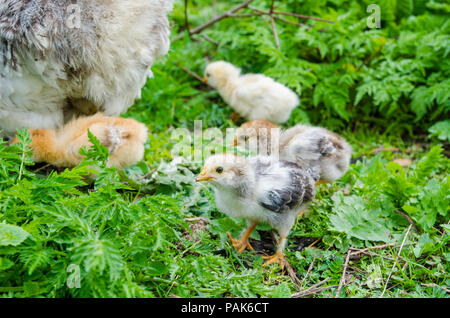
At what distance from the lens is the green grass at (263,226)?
1.96 meters

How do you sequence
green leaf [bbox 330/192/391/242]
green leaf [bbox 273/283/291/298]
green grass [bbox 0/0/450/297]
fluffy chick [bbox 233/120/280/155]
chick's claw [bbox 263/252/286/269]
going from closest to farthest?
green grass [bbox 0/0/450/297]
green leaf [bbox 273/283/291/298]
chick's claw [bbox 263/252/286/269]
green leaf [bbox 330/192/391/242]
fluffy chick [bbox 233/120/280/155]

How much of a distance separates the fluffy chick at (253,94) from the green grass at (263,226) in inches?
7.3

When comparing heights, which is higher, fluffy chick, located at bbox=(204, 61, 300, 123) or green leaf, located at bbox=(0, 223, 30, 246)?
green leaf, located at bbox=(0, 223, 30, 246)

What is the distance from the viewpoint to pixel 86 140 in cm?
276

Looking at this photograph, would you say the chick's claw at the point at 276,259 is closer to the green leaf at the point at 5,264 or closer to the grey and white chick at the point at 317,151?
the grey and white chick at the point at 317,151

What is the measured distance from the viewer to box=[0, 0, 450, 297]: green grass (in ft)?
6.42

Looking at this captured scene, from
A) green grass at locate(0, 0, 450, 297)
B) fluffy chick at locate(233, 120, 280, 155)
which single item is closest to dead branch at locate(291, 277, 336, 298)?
green grass at locate(0, 0, 450, 297)

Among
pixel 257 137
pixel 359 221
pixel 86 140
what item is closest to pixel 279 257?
pixel 359 221

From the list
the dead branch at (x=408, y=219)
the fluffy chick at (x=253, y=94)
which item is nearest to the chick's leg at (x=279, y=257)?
the dead branch at (x=408, y=219)

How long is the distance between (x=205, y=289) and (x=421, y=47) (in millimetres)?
3014

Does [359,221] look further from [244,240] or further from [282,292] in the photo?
[282,292]

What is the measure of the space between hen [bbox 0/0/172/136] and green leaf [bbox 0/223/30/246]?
1081mm

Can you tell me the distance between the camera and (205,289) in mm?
2109

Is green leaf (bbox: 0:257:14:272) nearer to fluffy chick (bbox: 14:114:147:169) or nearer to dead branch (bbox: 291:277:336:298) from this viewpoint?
fluffy chick (bbox: 14:114:147:169)
